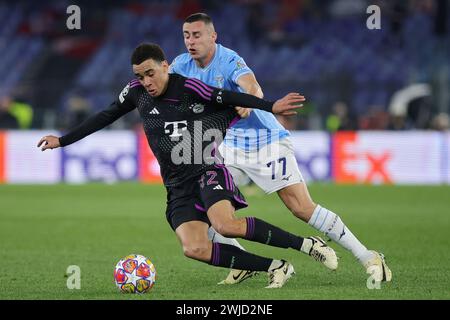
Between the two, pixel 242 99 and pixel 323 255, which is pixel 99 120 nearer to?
pixel 242 99

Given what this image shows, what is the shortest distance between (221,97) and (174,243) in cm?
423

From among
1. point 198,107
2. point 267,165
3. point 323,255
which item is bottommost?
point 323,255

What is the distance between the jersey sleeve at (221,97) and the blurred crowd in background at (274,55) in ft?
45.6

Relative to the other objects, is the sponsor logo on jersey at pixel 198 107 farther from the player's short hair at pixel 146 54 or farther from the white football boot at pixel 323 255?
the white football boot at pixel 323 255

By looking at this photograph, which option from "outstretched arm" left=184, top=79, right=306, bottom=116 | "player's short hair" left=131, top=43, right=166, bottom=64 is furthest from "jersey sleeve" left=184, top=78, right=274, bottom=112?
"player's short hair" left=131, top=43, right=166, bottom=64

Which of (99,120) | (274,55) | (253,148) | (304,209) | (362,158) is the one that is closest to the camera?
(99,120)

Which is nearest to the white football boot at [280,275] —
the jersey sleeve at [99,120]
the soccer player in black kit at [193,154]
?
the soccer player in black kit at [193,154]

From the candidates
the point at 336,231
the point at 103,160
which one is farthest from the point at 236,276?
the point at 103,160

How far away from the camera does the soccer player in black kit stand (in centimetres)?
714

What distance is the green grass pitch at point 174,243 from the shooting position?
7.07 metres

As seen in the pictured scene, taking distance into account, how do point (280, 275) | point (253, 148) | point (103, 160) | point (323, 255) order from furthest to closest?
point (103, 160) < point (253, 148) < point (323, 255) < point (280, 275)

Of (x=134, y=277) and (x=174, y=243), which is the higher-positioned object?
(x=134, y=277)

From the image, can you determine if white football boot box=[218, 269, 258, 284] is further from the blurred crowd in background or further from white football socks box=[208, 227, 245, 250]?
the blurred crowd in background

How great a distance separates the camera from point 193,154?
7.40 meters
